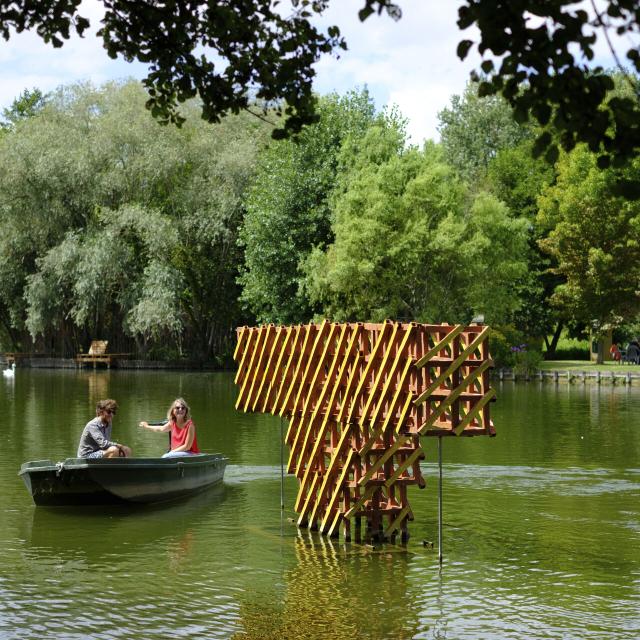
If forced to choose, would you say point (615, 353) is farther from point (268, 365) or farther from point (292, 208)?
point (268, 365)

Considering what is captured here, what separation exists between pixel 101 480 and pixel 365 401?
5997 millimetres

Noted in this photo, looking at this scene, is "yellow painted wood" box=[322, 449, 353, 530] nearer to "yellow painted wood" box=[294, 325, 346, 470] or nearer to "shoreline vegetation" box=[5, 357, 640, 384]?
"yellow painted wood" box=[294, 325, 346, 470]

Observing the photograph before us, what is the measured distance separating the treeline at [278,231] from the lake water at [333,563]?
30284mm

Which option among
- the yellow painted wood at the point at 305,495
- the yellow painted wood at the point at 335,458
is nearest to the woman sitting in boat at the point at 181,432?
the yellow painted wood at the point at 305,495

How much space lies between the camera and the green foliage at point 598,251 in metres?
64.1

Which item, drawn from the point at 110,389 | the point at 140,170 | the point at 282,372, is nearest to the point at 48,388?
the point at 110,389

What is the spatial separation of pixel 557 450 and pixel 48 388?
29.6 metres

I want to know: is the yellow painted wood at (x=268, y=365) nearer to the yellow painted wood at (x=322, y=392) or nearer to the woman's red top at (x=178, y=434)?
the yellow painted wood at (x=322, y=392)

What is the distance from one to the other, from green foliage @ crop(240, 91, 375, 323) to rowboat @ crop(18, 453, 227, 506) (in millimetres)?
41912

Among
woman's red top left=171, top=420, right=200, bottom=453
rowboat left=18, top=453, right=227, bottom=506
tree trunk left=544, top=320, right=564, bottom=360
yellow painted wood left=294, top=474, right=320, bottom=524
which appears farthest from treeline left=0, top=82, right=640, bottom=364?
yellow painted wood left=294, top=474, right=320, bottom=524

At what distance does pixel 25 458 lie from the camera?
89.6ft

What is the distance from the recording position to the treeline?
193ft

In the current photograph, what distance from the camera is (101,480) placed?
1995 cm

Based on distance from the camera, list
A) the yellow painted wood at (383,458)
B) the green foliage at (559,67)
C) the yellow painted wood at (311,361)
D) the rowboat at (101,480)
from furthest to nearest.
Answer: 1. the rowboat at (101,480)
2. the yellow painted wood at (311,361)
3. the yellow painted wood at (383,458)
4. the green foliage at (559,67)
